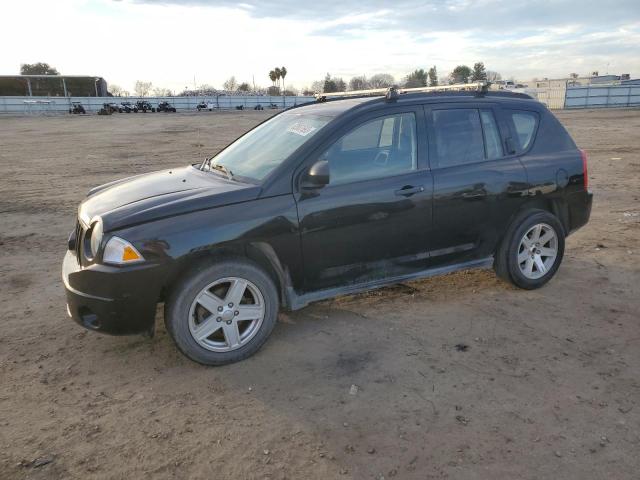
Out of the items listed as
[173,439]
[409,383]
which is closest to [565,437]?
[409,383]

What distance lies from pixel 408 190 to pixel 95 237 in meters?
2.38

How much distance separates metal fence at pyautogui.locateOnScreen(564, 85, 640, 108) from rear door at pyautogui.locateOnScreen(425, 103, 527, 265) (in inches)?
1950

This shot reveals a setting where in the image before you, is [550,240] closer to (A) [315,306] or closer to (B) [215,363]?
(A) [315,306]

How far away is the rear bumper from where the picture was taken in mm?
5035

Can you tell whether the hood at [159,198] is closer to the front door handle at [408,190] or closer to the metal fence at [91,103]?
the front door handle at [408,190]

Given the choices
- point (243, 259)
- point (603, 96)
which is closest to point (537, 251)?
point (243, 259)

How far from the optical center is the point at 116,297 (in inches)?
132

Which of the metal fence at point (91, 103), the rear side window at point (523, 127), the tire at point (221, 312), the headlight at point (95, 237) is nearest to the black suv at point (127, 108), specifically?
the metal fence at point (91, 103)

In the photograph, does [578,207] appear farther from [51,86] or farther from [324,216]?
[51,86]

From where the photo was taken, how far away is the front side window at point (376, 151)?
398cm

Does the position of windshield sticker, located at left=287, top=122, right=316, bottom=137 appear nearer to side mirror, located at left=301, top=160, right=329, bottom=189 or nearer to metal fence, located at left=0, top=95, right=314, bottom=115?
side mirror, located at left=301, top=160, right=329, bottom=189

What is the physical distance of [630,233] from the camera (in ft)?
22.0

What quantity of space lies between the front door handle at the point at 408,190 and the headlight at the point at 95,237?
223 centimetres

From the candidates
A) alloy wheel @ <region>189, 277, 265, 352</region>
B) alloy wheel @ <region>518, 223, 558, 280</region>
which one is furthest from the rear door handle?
alloy wheel @ <region>189, 277, 265, 352</region>
